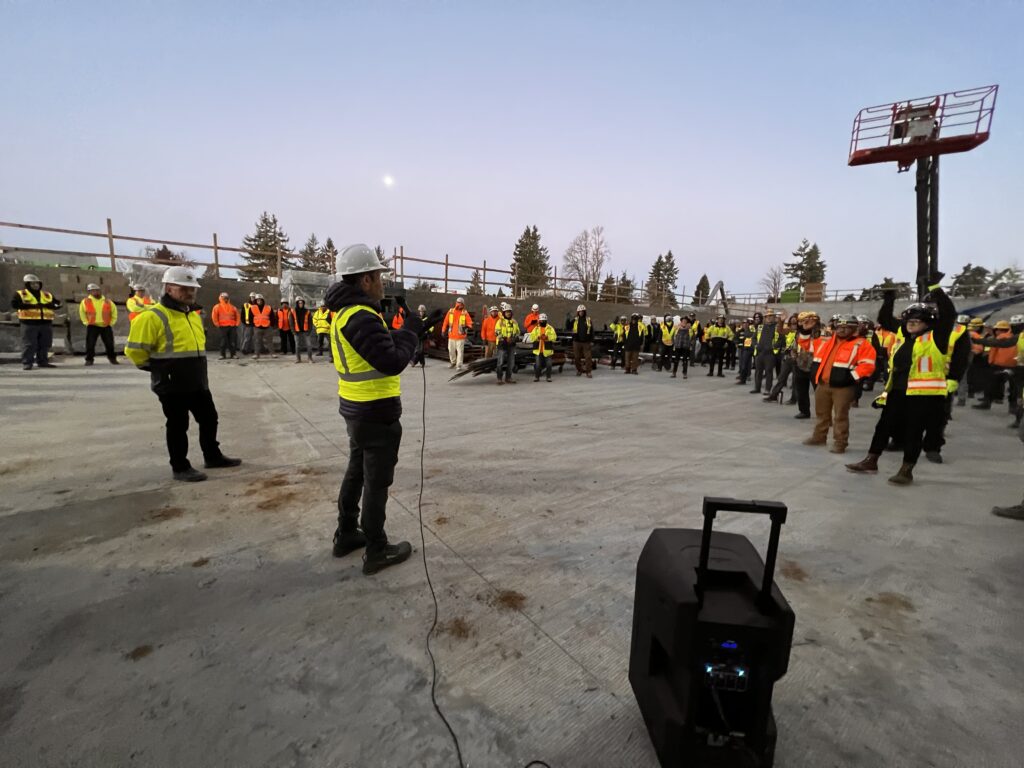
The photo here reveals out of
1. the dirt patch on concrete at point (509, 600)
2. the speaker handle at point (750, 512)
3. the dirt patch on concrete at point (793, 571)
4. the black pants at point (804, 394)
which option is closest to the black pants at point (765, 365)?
the black pants at point (804, 394)

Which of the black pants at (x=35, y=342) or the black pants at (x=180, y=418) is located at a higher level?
the black pants at (x=35, y=342)

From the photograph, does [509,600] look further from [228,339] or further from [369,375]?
[228,339]

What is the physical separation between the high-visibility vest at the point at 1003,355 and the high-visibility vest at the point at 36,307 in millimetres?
19550

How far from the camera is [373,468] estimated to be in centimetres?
270

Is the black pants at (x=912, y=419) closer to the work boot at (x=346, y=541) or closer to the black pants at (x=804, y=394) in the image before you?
the black pants at (x=804, y=394)

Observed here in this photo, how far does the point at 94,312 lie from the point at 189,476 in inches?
375

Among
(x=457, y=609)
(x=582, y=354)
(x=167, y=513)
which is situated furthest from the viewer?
(x=582, y=354)

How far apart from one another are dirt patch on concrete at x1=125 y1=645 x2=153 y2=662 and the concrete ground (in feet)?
0.10

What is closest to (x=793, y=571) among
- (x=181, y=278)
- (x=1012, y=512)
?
(x=1012, y=512)

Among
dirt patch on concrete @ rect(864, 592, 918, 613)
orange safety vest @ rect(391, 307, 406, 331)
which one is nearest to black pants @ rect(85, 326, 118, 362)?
orange safety vest @ rect(391, 307, 406, 331)

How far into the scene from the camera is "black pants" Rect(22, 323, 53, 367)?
369 inches

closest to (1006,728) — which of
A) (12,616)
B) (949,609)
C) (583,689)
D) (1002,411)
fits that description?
(949,609)

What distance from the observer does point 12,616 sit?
2301 mm

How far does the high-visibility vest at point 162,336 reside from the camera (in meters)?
3.87
